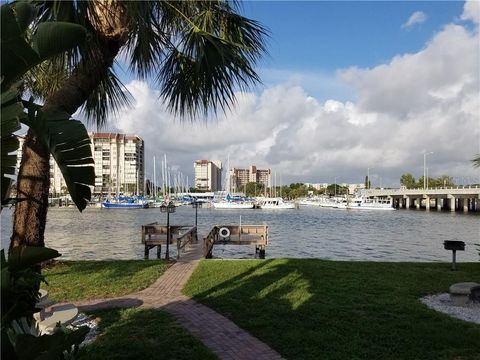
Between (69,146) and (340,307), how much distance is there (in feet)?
22.4

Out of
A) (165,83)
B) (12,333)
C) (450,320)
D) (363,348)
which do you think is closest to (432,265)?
(450,320)

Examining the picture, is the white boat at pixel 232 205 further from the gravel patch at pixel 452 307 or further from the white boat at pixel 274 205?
the gravel patch at pixel 452 307

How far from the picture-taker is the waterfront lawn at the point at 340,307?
21.2ft

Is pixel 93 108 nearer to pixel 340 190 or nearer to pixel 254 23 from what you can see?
pixel 254 23

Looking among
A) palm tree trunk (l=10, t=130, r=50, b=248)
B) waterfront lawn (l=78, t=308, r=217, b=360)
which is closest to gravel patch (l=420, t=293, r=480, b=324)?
waterfront lawn (l=78, t=308, r=217, b=360)

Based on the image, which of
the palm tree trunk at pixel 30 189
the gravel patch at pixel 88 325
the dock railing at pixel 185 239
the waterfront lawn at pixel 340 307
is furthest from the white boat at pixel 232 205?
the gravel patch at pixel 88 325

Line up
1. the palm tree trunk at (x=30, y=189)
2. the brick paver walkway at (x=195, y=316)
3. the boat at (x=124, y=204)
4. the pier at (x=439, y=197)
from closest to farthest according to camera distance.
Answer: the brick paver walkway at (x=195, y=316) → the palm tree trunk at (x=30, y=189) → the pier at (x=439, y=197) → the boat at (x=124, y=204)

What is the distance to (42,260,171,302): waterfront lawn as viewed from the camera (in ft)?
33.3

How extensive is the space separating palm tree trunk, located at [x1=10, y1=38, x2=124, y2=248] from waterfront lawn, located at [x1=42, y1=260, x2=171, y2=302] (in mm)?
1555

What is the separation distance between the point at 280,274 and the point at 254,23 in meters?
6.98

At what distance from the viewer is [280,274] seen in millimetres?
12297

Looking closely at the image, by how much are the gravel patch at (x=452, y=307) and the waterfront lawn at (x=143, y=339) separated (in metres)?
4.77

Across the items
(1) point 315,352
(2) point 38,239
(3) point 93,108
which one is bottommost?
(1) point 315,352

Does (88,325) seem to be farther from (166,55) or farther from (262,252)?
(262,252)
